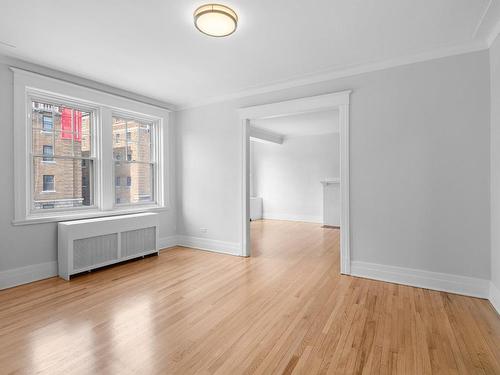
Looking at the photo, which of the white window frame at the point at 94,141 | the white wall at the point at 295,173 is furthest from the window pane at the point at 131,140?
the white wall at the point at 295,173

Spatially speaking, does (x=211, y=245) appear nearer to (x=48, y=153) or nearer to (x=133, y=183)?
(x=133, y=183)

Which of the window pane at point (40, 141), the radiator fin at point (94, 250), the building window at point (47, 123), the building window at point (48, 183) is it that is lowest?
the radiator fin at point (94, 250)

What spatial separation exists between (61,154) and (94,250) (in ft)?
4.77

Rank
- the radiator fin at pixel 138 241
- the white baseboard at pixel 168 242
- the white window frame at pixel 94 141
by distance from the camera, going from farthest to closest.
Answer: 1. the white baseboard at pixel 168 242
2. the radiator fin at pixel 138 241
3. the white window frame at pixel 94 141

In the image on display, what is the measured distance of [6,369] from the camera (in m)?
1.84

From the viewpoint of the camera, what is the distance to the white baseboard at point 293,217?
8434 millimetres

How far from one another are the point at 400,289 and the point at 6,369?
3635 millimetres

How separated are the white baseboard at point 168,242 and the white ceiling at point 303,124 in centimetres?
331

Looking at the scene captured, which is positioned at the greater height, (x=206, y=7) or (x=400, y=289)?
(x=206, y=7)

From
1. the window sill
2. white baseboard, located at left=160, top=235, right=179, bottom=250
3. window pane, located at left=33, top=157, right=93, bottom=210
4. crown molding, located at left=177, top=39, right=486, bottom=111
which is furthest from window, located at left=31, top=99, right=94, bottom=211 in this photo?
crown molding, located at left=177, top=39, right=486, bottom=111

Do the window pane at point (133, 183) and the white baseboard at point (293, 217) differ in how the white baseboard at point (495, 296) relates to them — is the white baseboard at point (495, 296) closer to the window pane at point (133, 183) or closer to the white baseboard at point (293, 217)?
the window pane at point (133, 183)

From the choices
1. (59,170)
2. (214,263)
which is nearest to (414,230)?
(214,263)

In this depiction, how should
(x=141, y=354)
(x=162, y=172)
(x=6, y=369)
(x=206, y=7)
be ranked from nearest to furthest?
(x=6, y=369) → (x=141, y=354) → (x=206, y=7) → (x=162, y=172)

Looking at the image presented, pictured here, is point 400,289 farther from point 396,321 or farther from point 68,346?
point 68,346
